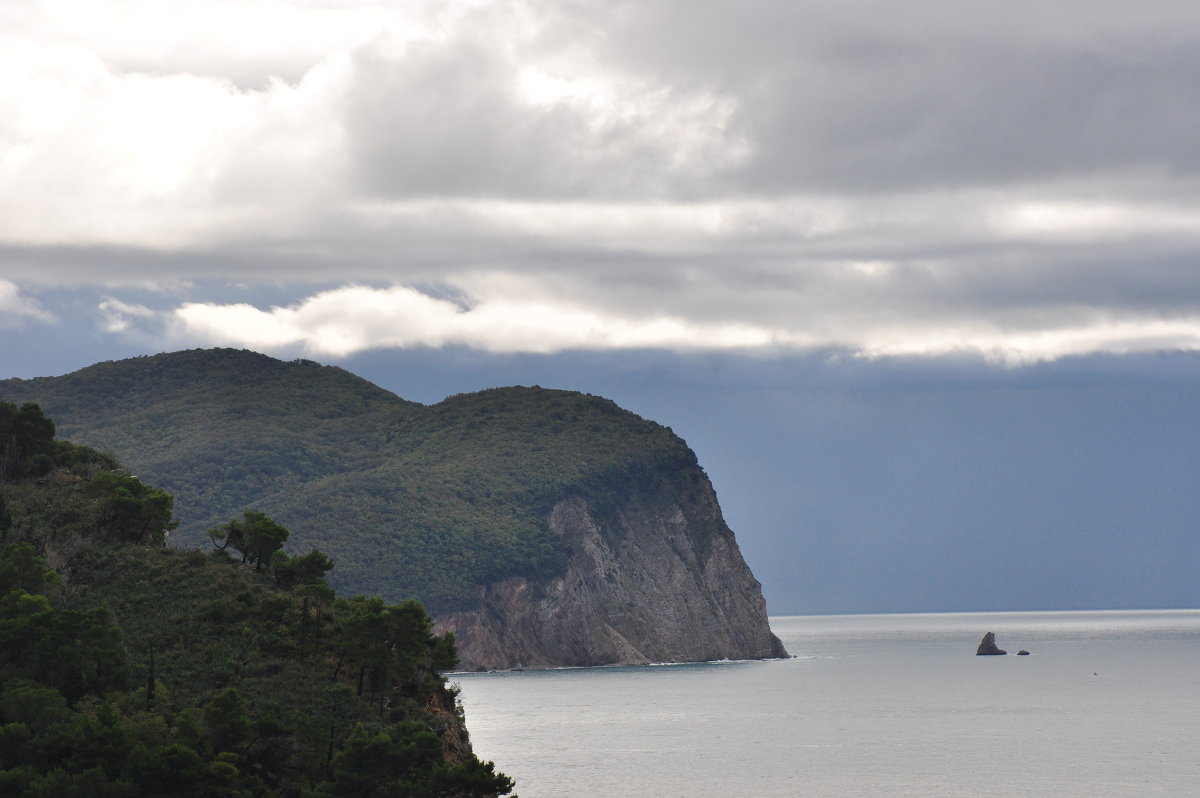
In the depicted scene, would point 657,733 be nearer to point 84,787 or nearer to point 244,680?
point 244,680

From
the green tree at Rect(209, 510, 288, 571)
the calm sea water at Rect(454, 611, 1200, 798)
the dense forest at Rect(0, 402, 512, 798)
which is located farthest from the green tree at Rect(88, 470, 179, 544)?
the calm sea water at Rect(454, 611, 1200, 798)

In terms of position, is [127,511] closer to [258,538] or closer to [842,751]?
[258,538]

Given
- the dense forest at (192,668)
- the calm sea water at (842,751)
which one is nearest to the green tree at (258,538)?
the dense forest at (192,668)

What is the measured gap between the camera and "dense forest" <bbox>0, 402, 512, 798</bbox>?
76250 mm

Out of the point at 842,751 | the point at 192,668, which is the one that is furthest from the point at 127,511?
the point at 842,751

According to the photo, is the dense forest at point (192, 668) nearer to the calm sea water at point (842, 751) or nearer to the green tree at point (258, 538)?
the green tree at point (258, 538)

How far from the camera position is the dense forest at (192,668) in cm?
7625

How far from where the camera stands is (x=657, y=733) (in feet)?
550

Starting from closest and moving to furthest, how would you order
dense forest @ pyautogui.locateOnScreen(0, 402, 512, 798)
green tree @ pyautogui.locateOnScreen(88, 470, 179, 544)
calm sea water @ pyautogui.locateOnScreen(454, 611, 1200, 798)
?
1. dense forest @ pyautogui.locateOnScreen(0, 402, 512, 798)
2. green tree @ pyautogui.locateOnScreen(88, 470, 179, 544)
3. calm sea water @ pyautogui.locateOnScreen(454, 611, 1200, 798)

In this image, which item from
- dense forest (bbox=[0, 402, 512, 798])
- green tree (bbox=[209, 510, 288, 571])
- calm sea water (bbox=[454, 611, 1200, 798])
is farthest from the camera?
calm sea water (bbox=[454, 611, 1200, 798])

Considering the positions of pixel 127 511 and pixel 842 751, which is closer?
pixel 127 511

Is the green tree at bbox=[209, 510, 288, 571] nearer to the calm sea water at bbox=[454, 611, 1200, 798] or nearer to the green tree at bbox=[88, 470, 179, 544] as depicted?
the green tree at bbox=[88, 470, 179, 544]

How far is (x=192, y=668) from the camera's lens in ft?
301

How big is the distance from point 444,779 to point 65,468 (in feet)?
207
